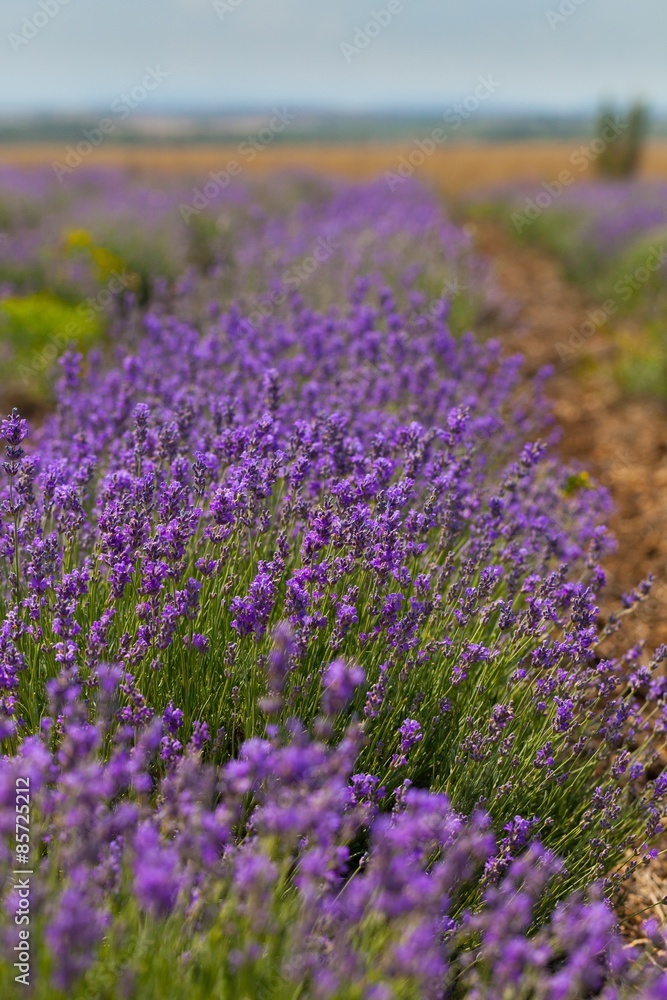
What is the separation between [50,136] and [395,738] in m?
73.4

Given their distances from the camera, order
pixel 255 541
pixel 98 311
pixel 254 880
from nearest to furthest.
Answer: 1. pixel 254 880
2. pixel 255 541
3. pixel 98 311

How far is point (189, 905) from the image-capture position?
1.52 metres

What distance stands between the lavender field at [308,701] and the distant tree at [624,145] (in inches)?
953

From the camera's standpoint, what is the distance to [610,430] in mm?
6656

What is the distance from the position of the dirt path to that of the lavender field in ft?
2.21

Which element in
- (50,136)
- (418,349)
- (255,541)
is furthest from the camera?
(50,136)

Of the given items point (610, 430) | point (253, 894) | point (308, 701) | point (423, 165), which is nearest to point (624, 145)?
point (423, 165)

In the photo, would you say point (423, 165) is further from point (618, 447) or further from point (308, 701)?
point (308, 701)

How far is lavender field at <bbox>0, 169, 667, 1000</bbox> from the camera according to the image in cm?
132

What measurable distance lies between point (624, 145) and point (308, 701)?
2713cm

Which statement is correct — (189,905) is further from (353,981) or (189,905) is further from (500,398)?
(500,398)

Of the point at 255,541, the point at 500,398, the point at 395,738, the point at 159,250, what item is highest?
the point at 159,250

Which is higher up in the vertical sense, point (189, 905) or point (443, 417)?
point (443, 417)

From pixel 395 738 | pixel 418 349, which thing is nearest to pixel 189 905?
pixel 395 738
